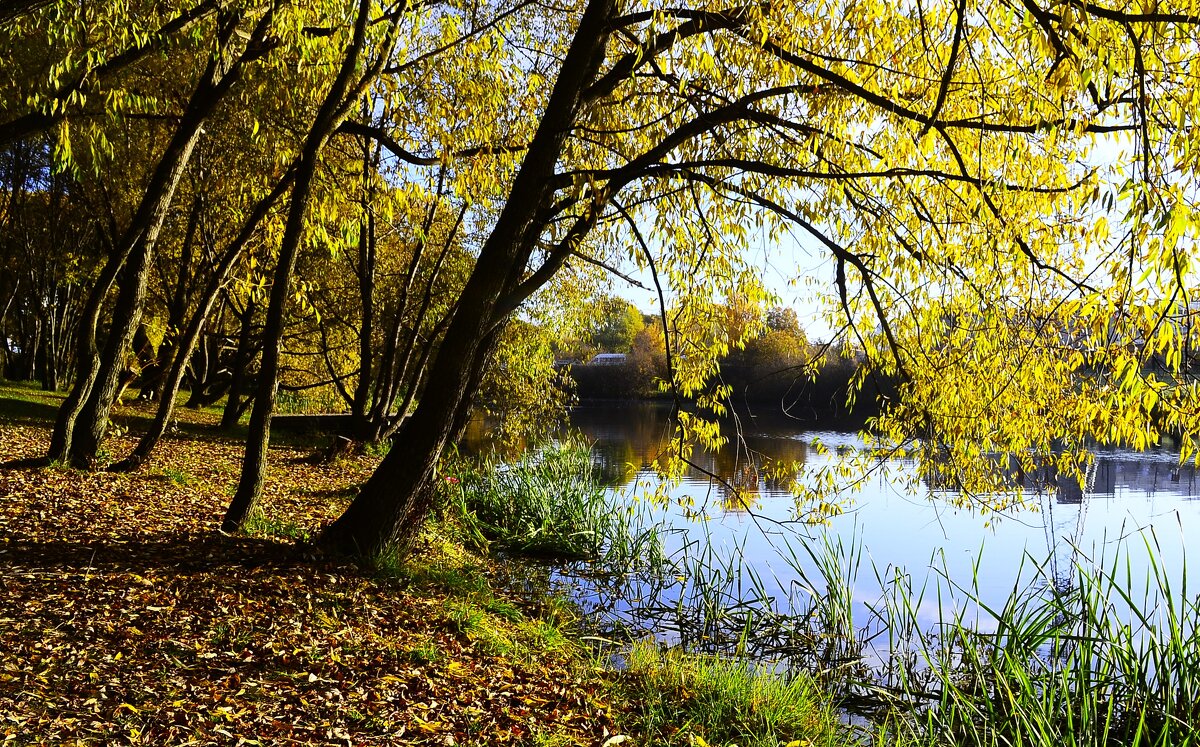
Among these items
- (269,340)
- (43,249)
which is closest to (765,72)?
A: (269,340)

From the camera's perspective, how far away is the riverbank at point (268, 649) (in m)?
3.04

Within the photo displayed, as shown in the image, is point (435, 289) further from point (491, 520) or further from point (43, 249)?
point (43, 249)

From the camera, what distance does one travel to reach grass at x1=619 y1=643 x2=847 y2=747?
3729mm

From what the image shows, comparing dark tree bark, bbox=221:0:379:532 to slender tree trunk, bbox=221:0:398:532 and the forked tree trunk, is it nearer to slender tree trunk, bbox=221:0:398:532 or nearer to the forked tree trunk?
slender tree trunk, bbox=221:0:398:532

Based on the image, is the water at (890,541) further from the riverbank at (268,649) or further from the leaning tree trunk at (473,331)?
the leaning tree trunk at (473,331)

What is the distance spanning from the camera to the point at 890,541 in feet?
29.4

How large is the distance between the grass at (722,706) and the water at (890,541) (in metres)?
0.90

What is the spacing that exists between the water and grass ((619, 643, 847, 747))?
2.97 ft

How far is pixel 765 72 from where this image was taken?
18.4 ft

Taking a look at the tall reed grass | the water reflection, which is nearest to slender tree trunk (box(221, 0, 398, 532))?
the water reflection

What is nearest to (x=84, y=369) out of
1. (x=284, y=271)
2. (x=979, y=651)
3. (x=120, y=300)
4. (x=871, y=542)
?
(x=120, y=300)

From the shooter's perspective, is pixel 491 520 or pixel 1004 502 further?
pixel 491 520

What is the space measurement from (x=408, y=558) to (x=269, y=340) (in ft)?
5.90

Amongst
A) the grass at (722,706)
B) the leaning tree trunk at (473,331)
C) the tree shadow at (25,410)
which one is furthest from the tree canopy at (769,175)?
the tree shadow at (25,410)
